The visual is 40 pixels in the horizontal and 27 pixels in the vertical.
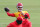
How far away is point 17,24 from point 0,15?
12.9ft

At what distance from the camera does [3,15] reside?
834 centimetres

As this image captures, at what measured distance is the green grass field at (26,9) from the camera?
7.51m

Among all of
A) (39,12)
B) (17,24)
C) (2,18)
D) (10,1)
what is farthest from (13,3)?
(17,24)

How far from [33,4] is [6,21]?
9.88 ft

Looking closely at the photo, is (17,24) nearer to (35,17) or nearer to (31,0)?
(35,17)

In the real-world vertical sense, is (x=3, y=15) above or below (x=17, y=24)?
below

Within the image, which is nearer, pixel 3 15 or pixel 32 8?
pixel 3 15

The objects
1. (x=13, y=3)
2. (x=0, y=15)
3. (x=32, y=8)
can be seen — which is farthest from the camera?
(x=13, y=3)

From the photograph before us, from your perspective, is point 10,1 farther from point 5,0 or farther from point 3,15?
point 3,15

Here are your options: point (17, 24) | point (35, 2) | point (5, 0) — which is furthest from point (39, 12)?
point (17, 24)

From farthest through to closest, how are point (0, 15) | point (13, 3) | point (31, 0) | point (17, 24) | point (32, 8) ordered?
point (31, 0) < point (13, 3) < point (32, 8) < point (0, 15) < point (17, 24)

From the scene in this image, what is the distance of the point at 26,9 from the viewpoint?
944 centimetres

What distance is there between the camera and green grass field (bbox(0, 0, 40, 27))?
751 centimetres

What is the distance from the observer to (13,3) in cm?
1037
